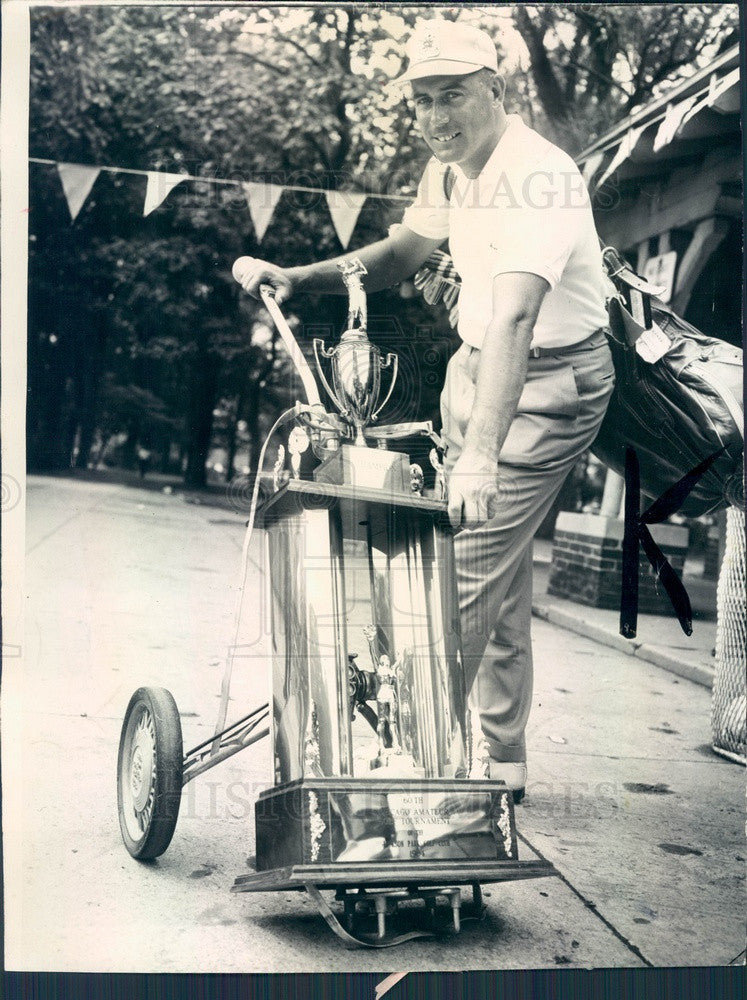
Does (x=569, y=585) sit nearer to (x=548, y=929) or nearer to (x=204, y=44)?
(x=548, y=929)

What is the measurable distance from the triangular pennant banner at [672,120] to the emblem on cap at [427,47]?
0.91 m

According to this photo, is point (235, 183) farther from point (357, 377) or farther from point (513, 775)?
point (513, 775)

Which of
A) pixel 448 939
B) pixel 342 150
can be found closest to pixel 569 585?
pixel 448 939

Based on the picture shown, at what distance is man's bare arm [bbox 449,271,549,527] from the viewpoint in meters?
3.47

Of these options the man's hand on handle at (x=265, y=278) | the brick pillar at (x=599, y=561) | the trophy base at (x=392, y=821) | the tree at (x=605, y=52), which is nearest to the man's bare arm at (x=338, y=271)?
the man's hand on handle at (x=265, y=278)

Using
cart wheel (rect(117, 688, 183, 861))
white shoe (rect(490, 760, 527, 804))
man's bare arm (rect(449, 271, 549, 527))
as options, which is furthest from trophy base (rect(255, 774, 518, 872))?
man's bare arm (rect(449, 271, 549, 527))

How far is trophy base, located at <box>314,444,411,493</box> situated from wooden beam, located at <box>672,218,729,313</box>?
4.71 ft

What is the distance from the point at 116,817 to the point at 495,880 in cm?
130

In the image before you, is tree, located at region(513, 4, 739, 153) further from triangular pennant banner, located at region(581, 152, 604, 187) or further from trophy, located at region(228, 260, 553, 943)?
trophy, located at region(228, 260, 553, 943)

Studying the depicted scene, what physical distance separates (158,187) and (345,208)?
2.19 ft

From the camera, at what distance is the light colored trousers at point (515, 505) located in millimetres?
3631

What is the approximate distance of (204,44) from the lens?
3898 millimetres

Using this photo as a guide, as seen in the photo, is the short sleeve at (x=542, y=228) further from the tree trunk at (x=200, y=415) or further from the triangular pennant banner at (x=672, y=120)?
the tree trunk at (x=200, y=415)

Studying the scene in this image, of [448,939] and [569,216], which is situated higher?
[569,216]
